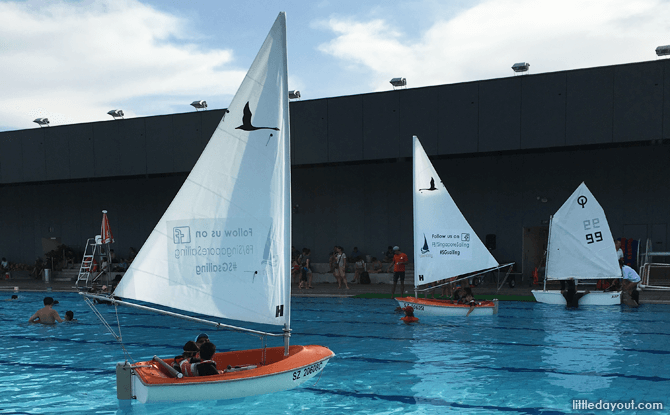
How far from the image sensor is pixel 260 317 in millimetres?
7766

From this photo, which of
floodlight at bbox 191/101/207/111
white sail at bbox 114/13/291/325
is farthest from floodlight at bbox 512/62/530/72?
white sail at bbox 114/13/291/325

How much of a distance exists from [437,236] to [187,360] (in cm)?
1008

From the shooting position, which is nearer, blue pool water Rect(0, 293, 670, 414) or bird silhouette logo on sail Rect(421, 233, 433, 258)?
blue pool water Rect(0, 293, 670, 414)

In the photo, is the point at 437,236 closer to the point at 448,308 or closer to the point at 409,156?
the point at 448,308

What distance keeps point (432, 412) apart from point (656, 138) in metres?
Answer: 17.9

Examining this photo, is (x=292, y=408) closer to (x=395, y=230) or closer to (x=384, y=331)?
(x=384, y=331)

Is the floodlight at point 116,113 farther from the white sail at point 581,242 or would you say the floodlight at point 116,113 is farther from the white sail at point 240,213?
the white sail at point 240,213

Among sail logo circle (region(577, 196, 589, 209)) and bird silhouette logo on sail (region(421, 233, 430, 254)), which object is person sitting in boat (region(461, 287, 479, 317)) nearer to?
bird silhouette logo on sail (region(421, 233, 430, 254))

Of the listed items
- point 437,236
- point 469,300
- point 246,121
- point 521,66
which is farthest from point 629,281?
point 246,121

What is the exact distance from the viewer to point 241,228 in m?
7.85

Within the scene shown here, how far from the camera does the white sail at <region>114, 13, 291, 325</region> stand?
25.2 ft

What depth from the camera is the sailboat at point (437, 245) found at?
52.4ft

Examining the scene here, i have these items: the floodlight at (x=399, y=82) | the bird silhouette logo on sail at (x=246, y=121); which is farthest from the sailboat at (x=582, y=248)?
the bird silhouette logo on sail at (x=246, y=121)

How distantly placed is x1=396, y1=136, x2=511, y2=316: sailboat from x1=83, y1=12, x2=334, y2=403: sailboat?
868 cm
